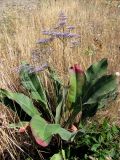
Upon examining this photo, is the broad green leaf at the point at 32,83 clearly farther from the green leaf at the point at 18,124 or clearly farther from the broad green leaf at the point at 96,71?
the broad green leaf at the point at 96,71

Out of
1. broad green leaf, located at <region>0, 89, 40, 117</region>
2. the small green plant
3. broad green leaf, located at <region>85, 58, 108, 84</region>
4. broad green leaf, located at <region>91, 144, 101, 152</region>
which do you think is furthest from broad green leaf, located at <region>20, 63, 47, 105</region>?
broad green leaf, located at <region>91, 144, 101, 152</region>

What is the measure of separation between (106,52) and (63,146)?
153cm

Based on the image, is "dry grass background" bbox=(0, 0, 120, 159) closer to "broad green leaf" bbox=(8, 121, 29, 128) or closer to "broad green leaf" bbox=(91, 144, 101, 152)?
"broad green leaf" bbox=(8, 121, 29, 128)

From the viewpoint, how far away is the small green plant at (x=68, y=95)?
310cm

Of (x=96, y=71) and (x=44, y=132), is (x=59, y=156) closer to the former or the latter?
(x=44, y=132)

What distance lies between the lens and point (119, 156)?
297 centimetres

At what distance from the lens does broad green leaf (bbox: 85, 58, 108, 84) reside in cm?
326

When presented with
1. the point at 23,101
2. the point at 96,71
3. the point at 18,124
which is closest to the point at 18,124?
the point at 18,124

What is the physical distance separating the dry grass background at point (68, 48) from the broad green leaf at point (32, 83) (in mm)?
201

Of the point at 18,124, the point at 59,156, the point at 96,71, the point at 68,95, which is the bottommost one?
the point at 59,156

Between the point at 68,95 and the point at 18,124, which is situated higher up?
the point at 68,95

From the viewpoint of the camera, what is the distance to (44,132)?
110 inches

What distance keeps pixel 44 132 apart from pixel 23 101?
1.28 feet

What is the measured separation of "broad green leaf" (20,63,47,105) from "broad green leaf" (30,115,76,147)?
0.33 m
